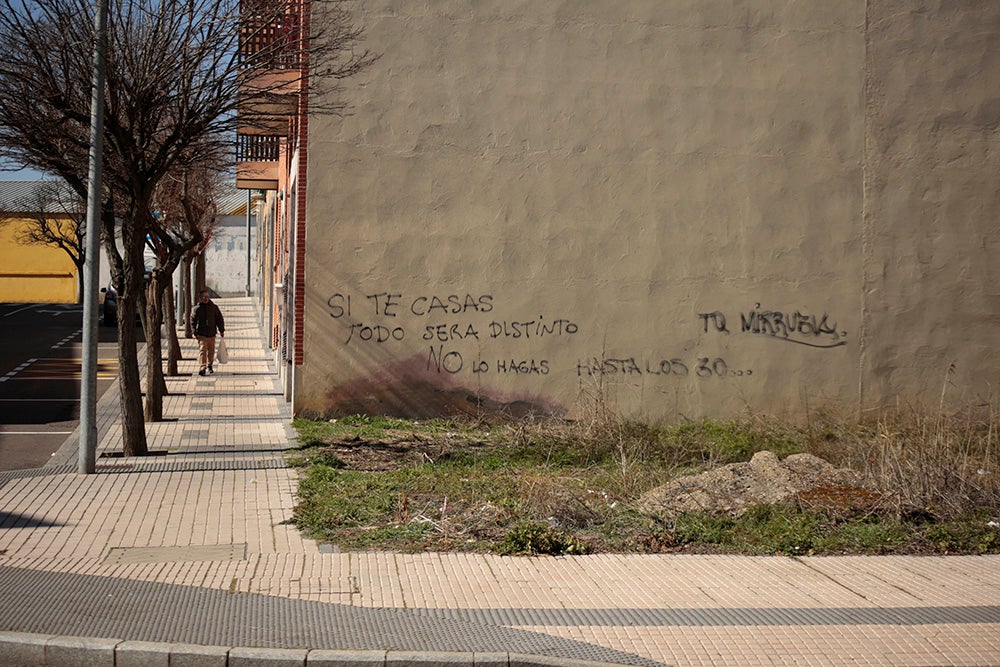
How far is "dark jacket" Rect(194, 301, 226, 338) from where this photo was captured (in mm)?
21656

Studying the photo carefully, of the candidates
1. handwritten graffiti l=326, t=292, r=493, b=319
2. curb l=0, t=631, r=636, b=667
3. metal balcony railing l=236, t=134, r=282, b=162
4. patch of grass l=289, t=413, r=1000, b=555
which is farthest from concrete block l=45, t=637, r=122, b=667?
metal balcony railing l=236, t=134, r=282, b=162

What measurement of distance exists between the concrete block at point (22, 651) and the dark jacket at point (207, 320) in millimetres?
16525

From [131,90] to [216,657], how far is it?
315 inches

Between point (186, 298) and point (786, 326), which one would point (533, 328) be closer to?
point (786, 326)

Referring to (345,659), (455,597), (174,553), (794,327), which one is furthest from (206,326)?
(345,659)

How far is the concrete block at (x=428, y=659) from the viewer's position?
17.3 feet

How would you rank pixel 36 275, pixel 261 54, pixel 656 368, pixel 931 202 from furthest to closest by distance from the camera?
pixel 36 275
pixel 931 202
pixel 656 368
pixel 261 54

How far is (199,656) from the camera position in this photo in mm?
5320

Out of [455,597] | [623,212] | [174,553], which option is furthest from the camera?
[623,212]

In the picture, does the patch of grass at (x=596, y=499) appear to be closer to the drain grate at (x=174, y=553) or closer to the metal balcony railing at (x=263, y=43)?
the drain grate at (x=174, y=553)

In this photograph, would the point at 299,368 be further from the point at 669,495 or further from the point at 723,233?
the point at 669,495

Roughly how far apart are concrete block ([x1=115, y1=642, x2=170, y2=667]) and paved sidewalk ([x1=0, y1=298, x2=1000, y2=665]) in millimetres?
35

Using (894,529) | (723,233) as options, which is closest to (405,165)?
Result: (723,233)

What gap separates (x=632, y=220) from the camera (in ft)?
50.0
